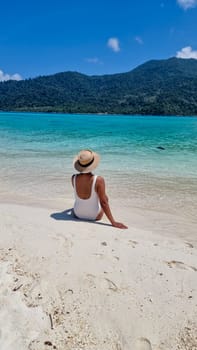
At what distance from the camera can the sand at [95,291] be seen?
2.19 m

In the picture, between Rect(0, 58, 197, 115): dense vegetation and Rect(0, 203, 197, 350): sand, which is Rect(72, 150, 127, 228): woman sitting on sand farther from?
Rect(0, 58, 197, 115): dense vegetation

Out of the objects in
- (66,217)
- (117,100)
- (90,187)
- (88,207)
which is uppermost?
(117,100)

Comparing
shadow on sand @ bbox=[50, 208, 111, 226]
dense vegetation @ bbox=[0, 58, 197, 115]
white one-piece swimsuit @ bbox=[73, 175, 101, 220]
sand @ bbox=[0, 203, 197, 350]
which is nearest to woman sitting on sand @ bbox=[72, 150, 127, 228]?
white one-piece swimsuit @ bbox=[73, 175, 101, 220]

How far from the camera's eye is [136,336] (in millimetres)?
2215

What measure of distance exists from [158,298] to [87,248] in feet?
3.84

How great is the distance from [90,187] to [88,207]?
43 cm

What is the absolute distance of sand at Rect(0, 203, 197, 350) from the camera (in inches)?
86.4

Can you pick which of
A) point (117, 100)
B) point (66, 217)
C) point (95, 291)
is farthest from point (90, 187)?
point (117, 100)

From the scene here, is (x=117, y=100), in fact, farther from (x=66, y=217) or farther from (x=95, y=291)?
(x=95, y=291)

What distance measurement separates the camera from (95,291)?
266 centimetres

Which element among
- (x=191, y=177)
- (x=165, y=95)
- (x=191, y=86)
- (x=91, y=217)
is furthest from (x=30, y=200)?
(x=191, y=86)

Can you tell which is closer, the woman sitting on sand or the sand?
the sand

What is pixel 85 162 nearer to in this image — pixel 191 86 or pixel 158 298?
pixel 158 298

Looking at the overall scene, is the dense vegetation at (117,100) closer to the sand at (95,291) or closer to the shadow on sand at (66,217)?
the shadow on sand at (66,217)
